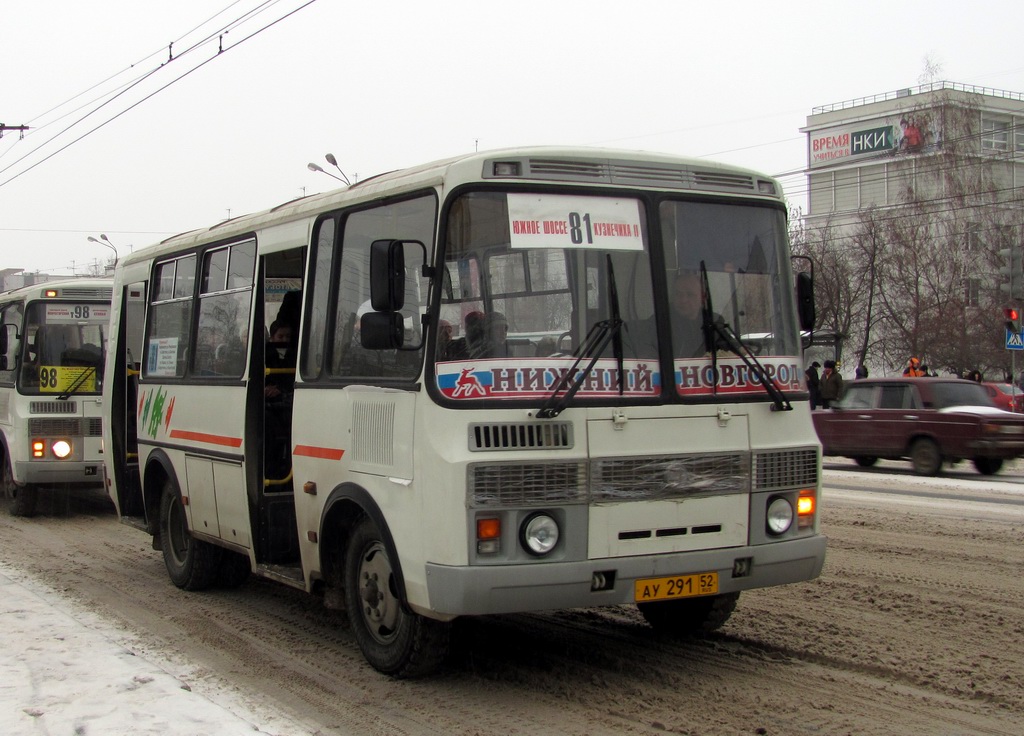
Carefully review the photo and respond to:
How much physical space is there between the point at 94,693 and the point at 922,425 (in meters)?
16.2

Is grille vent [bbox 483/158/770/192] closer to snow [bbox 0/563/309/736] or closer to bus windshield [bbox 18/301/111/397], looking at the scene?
snow [bbox 0/563/309/736]

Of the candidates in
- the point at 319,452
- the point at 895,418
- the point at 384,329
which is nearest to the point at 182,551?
the point at 319,452

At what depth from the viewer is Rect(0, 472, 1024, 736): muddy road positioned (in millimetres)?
5922

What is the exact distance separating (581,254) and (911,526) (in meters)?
7.53

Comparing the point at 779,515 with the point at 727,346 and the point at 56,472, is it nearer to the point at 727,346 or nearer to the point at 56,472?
the point at 727,346

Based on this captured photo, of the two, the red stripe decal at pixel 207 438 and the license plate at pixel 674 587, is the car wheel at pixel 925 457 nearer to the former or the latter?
the red stripe decal at pixel 207 438

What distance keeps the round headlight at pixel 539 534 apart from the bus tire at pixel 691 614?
1.67 meters

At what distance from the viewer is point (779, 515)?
6.65 meters

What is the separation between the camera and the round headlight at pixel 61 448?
47.6 ft

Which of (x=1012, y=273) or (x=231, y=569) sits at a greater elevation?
(x=1012, y=273)

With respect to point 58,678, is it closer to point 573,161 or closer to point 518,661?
point 518,661

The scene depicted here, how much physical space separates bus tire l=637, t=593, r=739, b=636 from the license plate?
3.19 ft

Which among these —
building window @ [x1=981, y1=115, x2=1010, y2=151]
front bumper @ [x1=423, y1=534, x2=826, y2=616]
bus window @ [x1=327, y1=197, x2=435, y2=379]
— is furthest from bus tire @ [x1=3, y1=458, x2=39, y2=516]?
building window @ [x1=981, y1=115, x2=1010, y2=151]

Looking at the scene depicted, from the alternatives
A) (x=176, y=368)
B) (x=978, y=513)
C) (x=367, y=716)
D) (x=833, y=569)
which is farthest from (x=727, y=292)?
(x=978, y=513)
